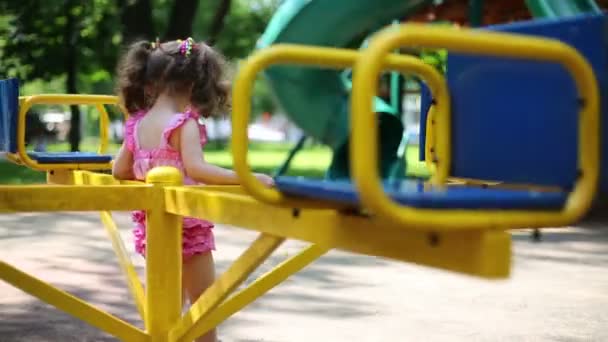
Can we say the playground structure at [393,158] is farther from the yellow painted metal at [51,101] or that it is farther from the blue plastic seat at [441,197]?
the yellow painted metal at [51,101]

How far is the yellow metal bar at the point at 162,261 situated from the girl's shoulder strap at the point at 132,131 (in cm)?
50

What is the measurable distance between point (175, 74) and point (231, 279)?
3.07ft

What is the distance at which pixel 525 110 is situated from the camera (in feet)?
6.33

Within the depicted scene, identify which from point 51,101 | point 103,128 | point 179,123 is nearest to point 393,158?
point 179,123

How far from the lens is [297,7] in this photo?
202 centimetres

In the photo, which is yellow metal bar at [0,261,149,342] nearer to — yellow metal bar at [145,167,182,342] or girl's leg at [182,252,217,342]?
yellow metal bar at [145,167,182,342]

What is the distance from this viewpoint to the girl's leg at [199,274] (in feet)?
10.2

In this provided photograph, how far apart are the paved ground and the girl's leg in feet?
2.59

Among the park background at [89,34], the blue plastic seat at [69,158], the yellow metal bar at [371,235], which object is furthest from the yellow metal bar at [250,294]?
the park background at [89,34]

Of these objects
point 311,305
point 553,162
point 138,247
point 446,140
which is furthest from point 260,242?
point 311,305

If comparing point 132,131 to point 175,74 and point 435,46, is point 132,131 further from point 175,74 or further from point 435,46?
point 435,46

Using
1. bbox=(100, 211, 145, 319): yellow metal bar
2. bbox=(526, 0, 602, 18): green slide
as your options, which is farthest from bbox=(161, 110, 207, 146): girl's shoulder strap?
bbox=(526, 0, 602, 18): green slide

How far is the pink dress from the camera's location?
3.01 metres

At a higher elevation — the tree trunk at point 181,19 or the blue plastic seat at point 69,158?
the tree trunk at point 181,19
